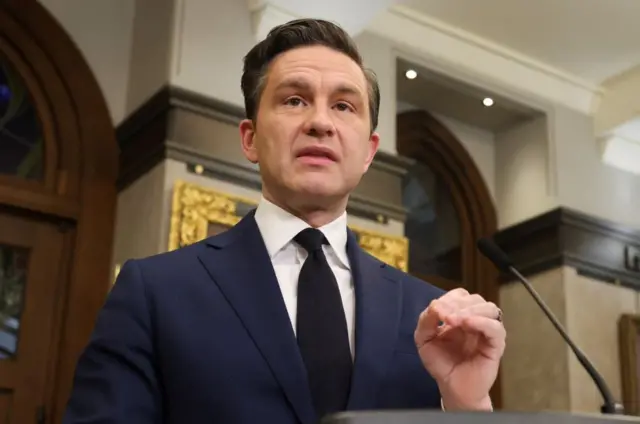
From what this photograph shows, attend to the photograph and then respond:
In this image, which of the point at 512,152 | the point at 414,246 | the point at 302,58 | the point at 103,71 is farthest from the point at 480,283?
the point at 302,58

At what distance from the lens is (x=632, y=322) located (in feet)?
13.1

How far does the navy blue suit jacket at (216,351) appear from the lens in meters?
1.08

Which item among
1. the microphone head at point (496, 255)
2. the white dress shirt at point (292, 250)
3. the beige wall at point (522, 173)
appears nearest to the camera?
the white dress shirt at point (292, 250)

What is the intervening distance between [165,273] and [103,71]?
7.69 ft

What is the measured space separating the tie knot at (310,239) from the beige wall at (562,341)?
8.79ft

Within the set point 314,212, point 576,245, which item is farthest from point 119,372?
point 576,245

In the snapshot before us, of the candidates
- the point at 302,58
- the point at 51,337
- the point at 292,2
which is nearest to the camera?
the point at 302,58

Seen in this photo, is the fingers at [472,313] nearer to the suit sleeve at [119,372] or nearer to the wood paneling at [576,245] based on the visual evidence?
the suit sleeve at [119,372]

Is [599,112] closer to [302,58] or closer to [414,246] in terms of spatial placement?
[414,246]

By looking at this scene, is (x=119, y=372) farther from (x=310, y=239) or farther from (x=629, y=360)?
(x=629, y=360)

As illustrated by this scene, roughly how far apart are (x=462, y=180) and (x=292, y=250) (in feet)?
10.5

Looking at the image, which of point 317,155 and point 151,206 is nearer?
point 317,155

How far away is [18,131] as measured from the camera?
3248 millimetres

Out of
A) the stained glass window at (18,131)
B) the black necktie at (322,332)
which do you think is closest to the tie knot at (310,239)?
the black necktie at (322,332)
